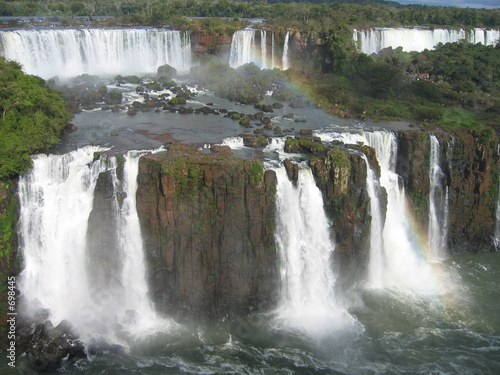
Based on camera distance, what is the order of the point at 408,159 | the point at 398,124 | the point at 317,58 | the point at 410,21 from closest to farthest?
the point at 408,159 < the point at 398,124 < the point at 317,58 < the point at 410,21

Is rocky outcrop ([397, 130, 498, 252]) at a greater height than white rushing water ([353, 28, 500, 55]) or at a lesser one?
lesser

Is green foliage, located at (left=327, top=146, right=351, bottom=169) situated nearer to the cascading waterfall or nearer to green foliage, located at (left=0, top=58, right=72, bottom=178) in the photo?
green foliage, located at (left=0, top=58, right=72, bottom=178)

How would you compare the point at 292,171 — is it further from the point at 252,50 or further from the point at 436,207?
the point at 252,50

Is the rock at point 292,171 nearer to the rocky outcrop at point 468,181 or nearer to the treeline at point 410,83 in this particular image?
the rocky outcrop at point 468,181

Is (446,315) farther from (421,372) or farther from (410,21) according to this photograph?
(410,21)

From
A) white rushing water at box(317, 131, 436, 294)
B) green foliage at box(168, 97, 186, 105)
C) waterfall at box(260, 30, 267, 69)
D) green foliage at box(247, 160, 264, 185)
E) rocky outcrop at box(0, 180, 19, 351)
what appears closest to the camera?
rocky outcrop at box(0, 180, 19, 351)

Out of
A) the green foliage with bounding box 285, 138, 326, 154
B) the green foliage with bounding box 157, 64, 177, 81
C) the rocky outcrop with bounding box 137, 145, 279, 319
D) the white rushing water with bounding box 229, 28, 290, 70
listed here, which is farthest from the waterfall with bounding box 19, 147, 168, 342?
the white rushing water with bounding box 229, 28, 290, 70

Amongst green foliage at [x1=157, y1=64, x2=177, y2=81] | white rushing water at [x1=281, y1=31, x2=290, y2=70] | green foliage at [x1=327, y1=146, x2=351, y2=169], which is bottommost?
green foliage at [x1=327, y1=146, x2=351, y2=169]

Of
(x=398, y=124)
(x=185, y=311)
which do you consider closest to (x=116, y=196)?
(x=185, y=311)
